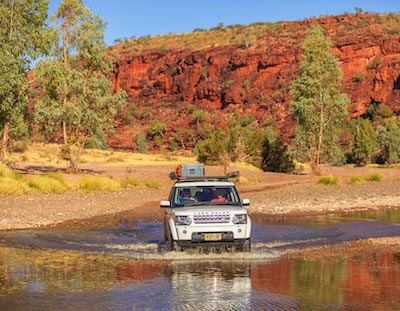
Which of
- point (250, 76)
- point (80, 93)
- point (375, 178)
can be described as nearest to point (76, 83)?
point (80, 93)

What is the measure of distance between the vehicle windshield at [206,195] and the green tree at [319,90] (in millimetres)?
32047

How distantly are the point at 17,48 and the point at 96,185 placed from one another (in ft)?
30.2

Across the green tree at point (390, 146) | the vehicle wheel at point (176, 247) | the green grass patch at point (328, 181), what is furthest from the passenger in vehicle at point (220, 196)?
the green tree at point (390, 146)

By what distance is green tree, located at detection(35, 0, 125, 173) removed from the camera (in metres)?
36.4

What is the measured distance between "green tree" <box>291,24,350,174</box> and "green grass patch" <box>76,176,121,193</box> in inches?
725

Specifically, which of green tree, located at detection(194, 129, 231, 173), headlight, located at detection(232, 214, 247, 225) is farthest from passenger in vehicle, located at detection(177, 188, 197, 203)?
green tree, located at detection(194, 129, 231, 173)

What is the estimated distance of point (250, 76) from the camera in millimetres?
120500

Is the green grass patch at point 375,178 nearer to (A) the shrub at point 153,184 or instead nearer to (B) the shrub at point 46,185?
(A) the shrub at point 153,184

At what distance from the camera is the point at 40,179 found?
29969 millimetres

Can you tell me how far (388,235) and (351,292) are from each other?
771 cm

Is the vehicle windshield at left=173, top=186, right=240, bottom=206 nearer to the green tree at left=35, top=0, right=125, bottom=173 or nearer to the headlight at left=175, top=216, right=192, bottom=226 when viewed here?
the headlight at left=175, top=216, right=192, bottom=226

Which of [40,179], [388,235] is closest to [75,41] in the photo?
[40,179]

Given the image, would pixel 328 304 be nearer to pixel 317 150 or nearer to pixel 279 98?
pixel 317 150

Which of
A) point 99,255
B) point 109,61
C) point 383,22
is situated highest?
point 383,22
